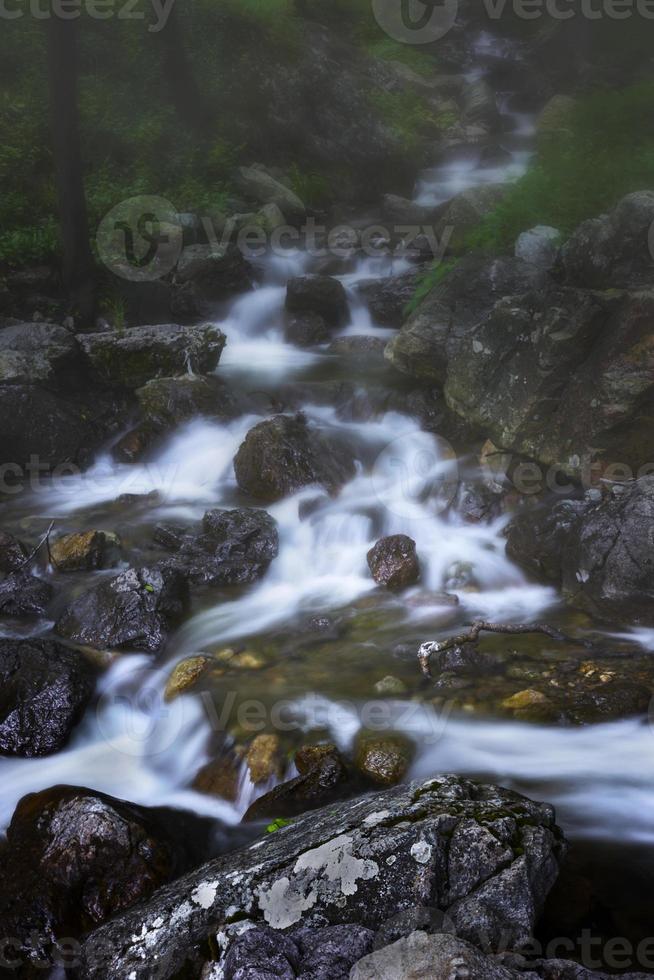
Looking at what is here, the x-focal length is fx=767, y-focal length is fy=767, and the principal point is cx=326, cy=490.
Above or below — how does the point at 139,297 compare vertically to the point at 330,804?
above

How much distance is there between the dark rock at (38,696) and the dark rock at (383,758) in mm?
2189

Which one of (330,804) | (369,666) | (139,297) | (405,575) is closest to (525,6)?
(139,297)

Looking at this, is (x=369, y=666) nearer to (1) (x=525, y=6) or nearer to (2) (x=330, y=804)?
(2) (x=330, y=804)

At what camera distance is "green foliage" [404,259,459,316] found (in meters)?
10.3

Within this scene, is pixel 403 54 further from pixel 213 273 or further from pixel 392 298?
pixel 392 298

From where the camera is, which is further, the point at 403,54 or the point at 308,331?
the point at 403,54

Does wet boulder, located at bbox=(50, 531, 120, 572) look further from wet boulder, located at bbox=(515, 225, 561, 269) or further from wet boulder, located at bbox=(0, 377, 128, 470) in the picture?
wet boulder, located at bbox=(515, 225, 561, 269)

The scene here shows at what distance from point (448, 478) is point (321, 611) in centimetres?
236

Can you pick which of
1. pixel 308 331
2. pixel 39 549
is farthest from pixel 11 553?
pixel 308 331

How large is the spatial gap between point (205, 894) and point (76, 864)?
112cm

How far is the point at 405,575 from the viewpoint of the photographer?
7.30 meters

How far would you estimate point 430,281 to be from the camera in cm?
1052

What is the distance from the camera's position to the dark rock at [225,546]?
7523 millimetres

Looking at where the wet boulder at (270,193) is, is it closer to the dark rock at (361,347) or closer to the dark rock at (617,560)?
the dark rock at (361,347)
